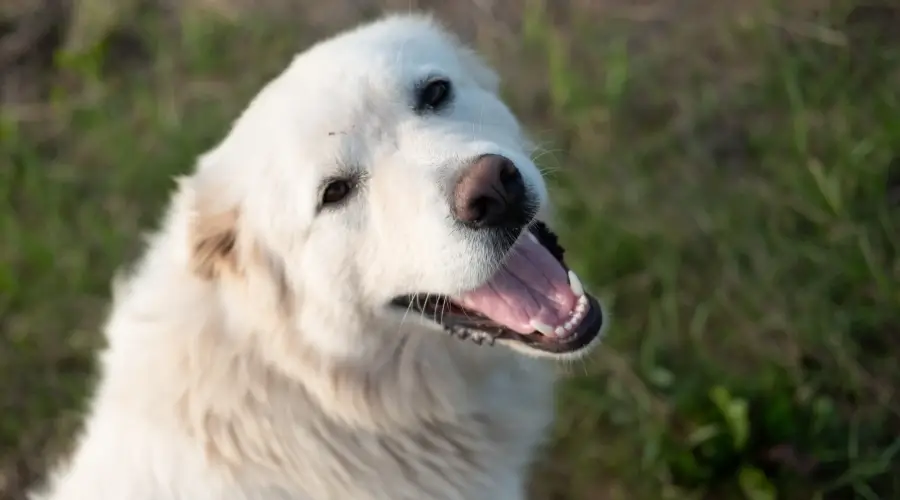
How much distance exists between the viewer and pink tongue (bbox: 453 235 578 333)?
202 cm

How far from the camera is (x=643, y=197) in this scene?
3.49 meters

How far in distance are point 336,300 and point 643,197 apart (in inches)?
76.2

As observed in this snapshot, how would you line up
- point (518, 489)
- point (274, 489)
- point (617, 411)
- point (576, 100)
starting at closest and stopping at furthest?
→ 1. point (274, 489)
2. point (518, 489)
3. point (617, 411)
4. point (576, 100)

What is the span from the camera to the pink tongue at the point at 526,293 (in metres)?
2.02

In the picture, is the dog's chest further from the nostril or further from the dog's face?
the nostril

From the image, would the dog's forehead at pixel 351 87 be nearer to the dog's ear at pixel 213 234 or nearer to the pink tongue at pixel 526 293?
the dog's ear at pixel 213 234

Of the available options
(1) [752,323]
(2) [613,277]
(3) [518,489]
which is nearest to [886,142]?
(1) [752,323]

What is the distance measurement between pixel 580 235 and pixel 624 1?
1.42 meters

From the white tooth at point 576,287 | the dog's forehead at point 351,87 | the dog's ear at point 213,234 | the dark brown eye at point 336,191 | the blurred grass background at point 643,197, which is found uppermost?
the dog's forehead at point 351,87

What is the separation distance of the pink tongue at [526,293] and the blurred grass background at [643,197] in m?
0.99

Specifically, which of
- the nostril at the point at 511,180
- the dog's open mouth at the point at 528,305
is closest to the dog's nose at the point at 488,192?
the nostril at the point at 511,180

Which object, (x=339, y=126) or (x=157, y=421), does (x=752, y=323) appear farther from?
(x=157, y=421)

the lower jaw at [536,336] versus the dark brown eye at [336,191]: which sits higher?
the dark brown eye at [336,191]

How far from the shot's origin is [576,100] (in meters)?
3.76
